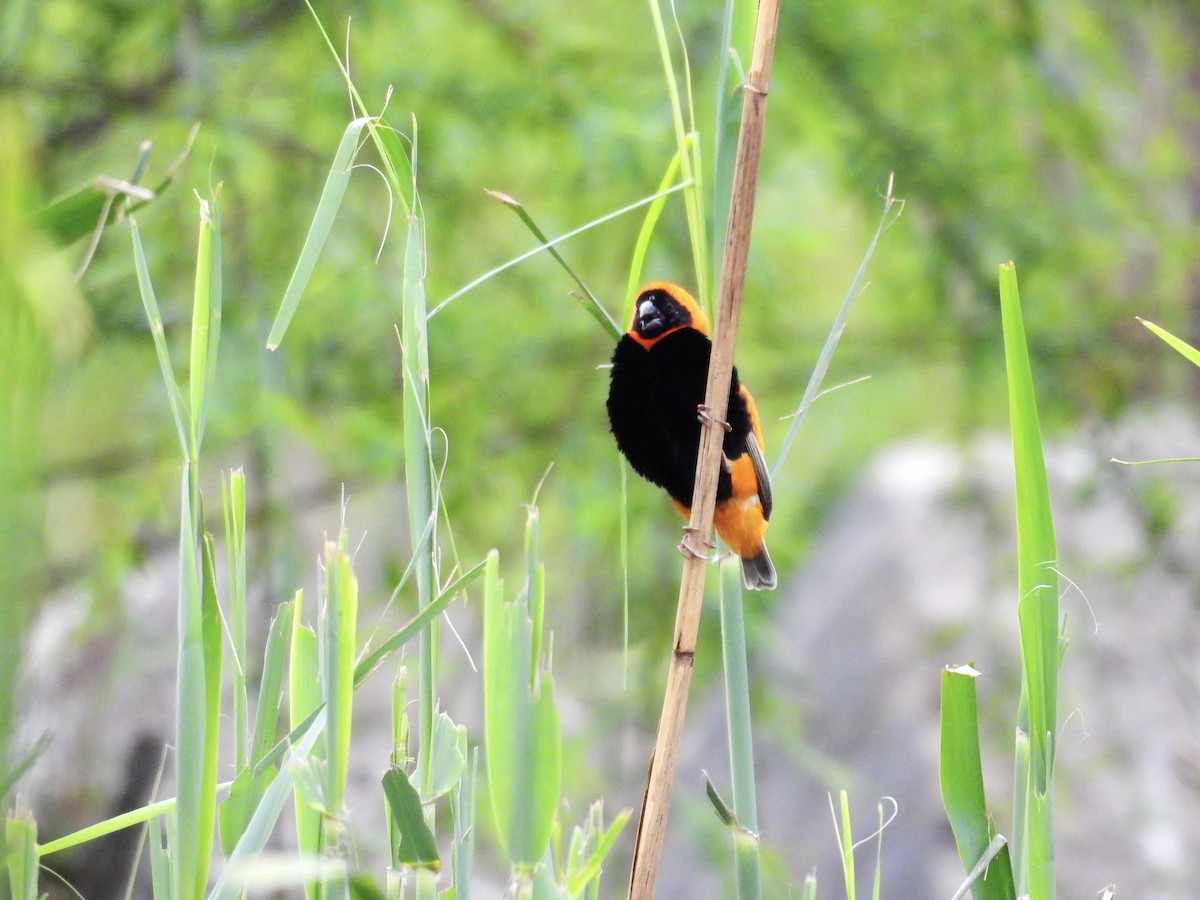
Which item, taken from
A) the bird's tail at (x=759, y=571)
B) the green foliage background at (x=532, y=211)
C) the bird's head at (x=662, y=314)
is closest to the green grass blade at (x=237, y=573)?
the bird's head at (x=662, y=314)

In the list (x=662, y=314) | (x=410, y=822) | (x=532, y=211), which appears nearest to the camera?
(x=410, y=822)

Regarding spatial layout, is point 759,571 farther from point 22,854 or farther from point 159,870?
point 22,854

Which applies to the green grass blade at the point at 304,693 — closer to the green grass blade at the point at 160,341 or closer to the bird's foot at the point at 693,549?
the green grass blade at the point at 160,341

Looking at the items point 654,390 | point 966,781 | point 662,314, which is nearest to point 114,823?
point 966,781

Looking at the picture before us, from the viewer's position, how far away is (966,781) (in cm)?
94

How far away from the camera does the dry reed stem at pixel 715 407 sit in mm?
975

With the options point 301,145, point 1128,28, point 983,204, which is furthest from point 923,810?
point 301,145

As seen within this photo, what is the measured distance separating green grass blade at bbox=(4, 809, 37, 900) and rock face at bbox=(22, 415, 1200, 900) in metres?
2.44

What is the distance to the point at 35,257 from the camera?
641 millimetres

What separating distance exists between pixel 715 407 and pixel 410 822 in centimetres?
46

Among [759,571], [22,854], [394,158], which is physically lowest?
[759,571]

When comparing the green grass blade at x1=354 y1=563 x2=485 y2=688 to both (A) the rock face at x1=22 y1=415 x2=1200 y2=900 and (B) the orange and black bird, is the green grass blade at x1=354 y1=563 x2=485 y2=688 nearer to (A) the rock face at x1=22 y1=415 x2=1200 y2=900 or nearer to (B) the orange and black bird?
(B) the orange and black bird

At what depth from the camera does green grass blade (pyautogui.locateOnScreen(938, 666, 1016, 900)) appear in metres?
0.91

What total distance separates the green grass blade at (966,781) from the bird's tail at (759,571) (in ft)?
6.01
